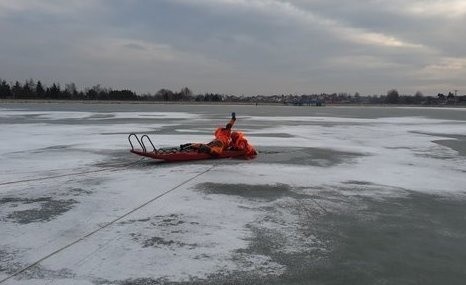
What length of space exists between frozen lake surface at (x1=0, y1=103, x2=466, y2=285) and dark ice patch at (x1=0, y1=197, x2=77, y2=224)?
27 mm

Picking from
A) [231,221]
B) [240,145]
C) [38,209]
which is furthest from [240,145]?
[38,209]

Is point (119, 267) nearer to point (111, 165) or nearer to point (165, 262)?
point (165, 262)

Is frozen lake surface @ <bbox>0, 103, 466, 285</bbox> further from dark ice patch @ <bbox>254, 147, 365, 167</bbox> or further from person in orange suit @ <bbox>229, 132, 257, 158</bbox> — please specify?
person in orange suit @ <bbox>229, 132, 257, 158</bbox>

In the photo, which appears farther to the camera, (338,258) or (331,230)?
(331,230)

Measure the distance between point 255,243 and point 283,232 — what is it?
0.62 m

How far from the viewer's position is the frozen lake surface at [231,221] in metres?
5.13

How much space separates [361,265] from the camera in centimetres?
538

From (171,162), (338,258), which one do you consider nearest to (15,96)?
(171,162)

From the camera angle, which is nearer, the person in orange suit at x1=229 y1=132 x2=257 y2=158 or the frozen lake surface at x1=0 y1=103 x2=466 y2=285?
the frozen lake surface at x1=0 y1=103 x2=466 y2=285

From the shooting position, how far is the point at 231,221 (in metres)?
7.05

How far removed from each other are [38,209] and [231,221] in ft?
9.06

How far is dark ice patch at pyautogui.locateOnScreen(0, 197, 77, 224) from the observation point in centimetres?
698

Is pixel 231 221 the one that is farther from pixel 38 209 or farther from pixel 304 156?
pixel 304 156

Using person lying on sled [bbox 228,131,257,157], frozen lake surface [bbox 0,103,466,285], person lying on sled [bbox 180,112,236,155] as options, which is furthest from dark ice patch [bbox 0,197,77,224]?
person lying on sled [bbox 228,131,257,157]
